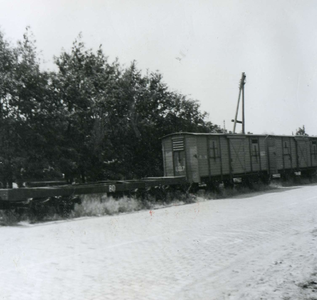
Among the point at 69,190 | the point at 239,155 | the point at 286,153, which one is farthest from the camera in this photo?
the point at 286,153

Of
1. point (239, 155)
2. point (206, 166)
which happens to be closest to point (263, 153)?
point (239, 155)

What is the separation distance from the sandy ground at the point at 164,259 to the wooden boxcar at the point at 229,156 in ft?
29.2

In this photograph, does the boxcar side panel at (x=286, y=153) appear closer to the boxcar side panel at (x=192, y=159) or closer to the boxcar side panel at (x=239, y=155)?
the boxcar side panel at (x=239, y=155)

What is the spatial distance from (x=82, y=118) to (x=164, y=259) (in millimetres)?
17280

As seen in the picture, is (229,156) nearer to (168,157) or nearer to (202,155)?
(202,155)

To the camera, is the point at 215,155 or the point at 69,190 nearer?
the point at 69,190

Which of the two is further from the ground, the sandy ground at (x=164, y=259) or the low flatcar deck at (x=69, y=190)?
the low flatcar deck at (x=69, y=190)

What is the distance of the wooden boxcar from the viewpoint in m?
20.4

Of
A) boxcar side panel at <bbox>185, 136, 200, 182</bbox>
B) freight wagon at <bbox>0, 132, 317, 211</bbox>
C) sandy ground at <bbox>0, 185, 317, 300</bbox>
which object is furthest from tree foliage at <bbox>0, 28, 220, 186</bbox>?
sandy ground at <bbox>0, 185, 317, 300</bbox>

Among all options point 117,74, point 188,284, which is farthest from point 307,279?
point 117,74

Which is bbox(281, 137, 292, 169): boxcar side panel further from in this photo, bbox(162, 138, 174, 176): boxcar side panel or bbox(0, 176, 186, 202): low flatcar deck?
bbox(0, 176, 186, 202): low flatcar deck

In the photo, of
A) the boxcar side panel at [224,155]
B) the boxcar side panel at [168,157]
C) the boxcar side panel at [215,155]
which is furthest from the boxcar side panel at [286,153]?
the boxcar side panel at [168,157]

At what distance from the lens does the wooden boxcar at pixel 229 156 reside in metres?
20.4

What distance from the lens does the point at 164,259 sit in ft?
22.5
